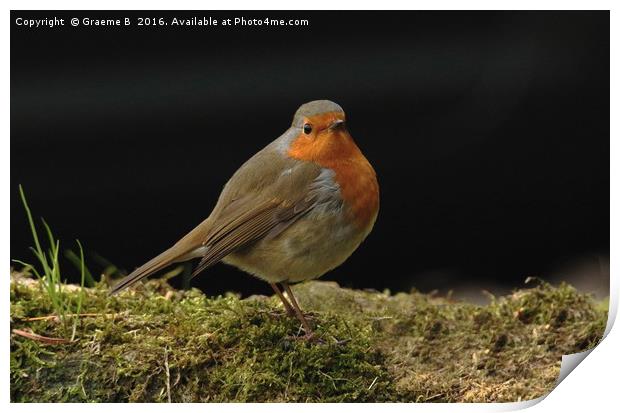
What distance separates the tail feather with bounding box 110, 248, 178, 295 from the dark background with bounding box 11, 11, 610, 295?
8cm

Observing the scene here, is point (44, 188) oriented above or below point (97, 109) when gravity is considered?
below

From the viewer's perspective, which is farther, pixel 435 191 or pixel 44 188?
pixel 435 191

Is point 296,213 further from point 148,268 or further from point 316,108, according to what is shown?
point 148,268

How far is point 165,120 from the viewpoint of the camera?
139 inches

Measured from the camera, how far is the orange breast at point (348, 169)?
3.56 m

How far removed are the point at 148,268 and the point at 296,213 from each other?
56 cm

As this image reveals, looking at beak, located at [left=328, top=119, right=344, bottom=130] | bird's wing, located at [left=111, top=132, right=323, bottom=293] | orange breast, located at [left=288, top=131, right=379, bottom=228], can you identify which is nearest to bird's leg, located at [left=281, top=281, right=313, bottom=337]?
bird's wing, located at [left=111, top=132, right=323, bottom=293]

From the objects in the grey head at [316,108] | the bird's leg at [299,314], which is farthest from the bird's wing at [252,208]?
the bird's leg at [299,314]

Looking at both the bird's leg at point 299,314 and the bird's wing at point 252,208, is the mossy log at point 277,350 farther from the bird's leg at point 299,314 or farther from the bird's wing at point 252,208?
the bird's wing at point 252,208

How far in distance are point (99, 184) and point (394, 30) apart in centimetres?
116

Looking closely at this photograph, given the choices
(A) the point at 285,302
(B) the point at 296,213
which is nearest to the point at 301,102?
(B) the point at 296,213

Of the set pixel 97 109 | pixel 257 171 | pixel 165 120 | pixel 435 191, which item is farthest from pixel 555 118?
pixel 97 109

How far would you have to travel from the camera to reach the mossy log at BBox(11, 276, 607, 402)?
3.43 metres

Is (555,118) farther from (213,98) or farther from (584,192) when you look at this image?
(213,98)
